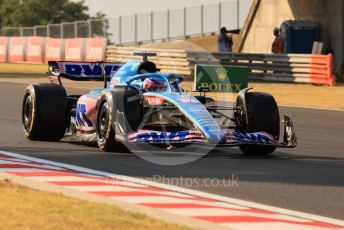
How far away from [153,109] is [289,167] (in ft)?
6.33

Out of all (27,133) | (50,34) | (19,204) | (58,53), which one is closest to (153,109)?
(27,133)

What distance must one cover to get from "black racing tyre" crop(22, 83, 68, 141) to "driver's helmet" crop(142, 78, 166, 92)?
1456 millimetres

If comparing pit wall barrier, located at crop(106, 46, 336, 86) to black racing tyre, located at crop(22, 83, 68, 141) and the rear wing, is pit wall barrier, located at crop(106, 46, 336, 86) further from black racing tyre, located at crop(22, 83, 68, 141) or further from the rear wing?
black racing tyre, located at crop(22, 83, 68, 141)

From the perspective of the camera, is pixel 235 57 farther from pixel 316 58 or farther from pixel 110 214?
pixel 110 214

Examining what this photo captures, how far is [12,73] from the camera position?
42.2 metres

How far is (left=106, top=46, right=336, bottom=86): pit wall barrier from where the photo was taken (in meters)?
32.5

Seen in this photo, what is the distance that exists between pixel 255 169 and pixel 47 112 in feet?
12.2

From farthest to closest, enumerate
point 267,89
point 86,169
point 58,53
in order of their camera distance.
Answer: point 58,53 → point 267,89 → point 86,169

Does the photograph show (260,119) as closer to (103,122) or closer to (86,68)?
(103,122)

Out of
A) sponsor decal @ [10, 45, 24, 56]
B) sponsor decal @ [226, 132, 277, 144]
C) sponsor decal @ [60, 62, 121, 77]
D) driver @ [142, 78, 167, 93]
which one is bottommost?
sponsor decal @ [10, 45, 24, 56]

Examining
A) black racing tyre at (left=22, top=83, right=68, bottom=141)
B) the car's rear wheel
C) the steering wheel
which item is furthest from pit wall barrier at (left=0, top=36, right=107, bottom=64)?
the car's rear wheel

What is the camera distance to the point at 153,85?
44.6 feet

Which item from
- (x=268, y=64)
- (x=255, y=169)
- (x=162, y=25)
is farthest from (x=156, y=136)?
(x=162, y=25)

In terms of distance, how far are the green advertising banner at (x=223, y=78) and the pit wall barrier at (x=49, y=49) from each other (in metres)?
19.2
